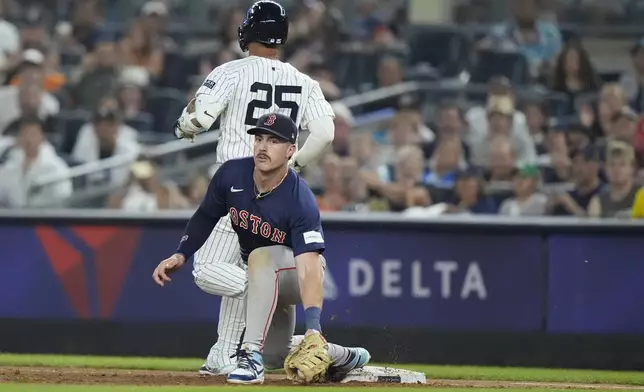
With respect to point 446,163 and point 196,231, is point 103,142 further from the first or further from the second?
point 196,231

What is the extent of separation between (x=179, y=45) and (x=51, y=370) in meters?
8.41

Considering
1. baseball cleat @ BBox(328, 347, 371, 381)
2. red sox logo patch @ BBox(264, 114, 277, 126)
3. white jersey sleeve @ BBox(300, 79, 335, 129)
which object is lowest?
baseball cleat @ BBox(328, 347, 371, 381)

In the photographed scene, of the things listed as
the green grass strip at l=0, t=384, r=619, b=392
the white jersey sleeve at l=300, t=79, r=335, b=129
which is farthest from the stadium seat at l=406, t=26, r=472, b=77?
the green grass strip at l=0, t=384, r=619, b=392

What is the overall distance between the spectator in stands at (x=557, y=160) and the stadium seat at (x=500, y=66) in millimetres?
1908

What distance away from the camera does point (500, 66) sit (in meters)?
15.1

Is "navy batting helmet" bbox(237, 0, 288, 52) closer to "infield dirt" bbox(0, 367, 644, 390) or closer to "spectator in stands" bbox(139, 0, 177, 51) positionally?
"infield dirt" bbox(0, 367, 644, 390)

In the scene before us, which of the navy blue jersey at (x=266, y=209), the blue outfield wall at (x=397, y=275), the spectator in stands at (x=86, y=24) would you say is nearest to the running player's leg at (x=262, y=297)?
the navy blue jersey at (x=266, y=209)

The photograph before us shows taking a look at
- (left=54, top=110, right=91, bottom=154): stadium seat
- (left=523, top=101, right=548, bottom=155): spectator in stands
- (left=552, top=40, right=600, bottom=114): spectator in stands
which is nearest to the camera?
(left=523, top=101, right=548, bottom=155): spectator in stands

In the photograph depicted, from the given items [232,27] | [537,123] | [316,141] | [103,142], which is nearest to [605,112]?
[537,123]

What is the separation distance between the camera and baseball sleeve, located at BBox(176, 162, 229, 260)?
7.28 metres

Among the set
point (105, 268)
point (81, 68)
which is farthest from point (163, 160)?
point (105, 268)

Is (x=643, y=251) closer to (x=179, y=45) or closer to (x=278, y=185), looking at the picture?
(x=278, y=185)

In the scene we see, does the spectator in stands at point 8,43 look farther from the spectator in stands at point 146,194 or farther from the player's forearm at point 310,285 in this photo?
the player's forearm at point 310,285

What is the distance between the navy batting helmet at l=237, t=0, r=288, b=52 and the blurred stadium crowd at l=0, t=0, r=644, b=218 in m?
4.13
